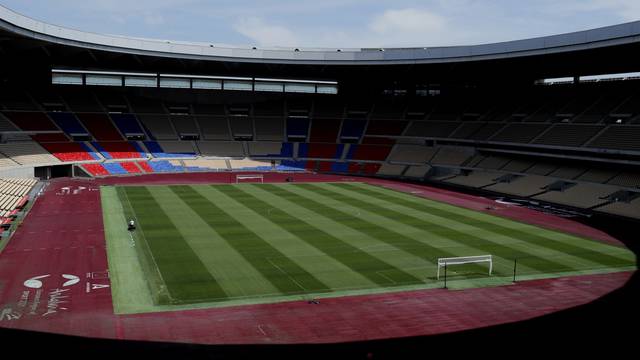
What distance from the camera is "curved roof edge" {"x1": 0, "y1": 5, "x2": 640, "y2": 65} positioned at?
4897cm

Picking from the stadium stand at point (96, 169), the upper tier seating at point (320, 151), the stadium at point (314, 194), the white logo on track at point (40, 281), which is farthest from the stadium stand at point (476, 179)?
the white logo on track at point (40, 281)

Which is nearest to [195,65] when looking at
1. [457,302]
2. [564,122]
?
[564,122]

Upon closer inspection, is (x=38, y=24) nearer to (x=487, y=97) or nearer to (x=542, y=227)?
(x=542, y=227)

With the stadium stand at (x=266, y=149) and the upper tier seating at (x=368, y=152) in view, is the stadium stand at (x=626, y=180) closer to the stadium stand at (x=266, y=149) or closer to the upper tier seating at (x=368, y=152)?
the upper tier seating at (x=368, y=152)

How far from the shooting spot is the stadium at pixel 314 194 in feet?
71.6

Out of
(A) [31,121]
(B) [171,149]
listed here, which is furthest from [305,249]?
(A) [31,121]

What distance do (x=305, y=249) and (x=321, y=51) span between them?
43.2 metres

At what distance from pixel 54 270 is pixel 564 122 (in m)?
54.7

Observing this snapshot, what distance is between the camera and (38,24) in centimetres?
5162

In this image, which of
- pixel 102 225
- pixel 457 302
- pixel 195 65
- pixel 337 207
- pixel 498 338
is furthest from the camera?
pixel 195 65

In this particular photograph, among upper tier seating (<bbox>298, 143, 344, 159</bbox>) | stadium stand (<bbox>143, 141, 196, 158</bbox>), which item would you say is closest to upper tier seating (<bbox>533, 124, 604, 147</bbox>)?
upper tier seating (<bbox>298, 143, 344, 159</bbox>)

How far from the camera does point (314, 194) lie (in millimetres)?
54656

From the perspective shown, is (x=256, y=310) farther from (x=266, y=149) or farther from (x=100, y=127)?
(x=100, y=127)

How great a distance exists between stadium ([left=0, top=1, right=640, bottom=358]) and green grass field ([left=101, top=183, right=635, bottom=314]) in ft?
0.69
